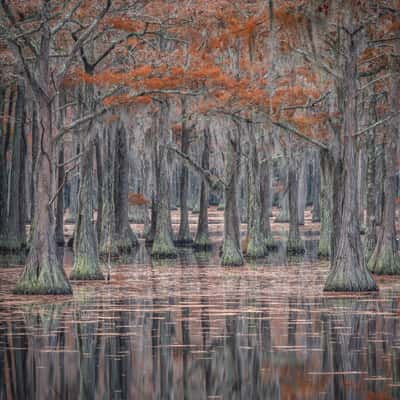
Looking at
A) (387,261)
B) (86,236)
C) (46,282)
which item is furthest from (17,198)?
(46,282)

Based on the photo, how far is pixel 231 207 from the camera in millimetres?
32000

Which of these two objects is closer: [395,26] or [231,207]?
[395,26]

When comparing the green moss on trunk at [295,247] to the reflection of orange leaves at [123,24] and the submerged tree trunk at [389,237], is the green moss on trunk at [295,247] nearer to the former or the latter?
the submerged tree trunk at [389,237]

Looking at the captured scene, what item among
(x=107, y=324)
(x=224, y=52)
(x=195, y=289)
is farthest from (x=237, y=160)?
(x=107, y=324)

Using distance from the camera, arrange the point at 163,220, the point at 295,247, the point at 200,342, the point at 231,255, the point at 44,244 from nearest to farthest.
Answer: the point at 200,342 < the point at 44,244 < the point at 231,255 < the point at 163,220 < the point at 295,247

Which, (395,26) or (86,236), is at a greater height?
(395,26)

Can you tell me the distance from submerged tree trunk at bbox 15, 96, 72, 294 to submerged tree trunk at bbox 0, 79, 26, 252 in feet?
46.8

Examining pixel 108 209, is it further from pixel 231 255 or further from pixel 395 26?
pixel 395 26

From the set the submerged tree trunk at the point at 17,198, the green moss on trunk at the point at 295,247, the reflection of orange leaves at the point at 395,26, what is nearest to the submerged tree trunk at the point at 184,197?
the green moss on trunk at the point at 295,247

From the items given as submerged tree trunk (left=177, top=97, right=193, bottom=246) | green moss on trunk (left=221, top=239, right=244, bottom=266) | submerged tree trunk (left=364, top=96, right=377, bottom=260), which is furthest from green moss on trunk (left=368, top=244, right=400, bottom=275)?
submerged tree trunk (left=177, top=97, right=193, bottom=246)

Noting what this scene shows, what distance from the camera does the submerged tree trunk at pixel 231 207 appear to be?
3106 centimetres

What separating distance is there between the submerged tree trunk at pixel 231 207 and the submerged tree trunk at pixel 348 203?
7470 millimetres

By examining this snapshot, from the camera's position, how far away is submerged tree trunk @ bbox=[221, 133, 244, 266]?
31062mm

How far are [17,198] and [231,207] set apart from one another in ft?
27.3
